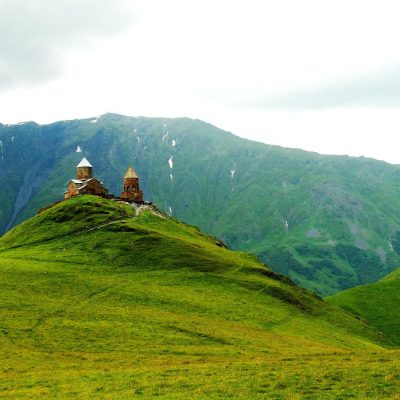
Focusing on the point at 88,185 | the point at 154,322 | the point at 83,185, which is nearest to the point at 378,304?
the point at 88,185

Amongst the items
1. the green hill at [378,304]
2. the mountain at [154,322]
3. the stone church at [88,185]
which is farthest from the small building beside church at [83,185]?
the green hill at [378,304]

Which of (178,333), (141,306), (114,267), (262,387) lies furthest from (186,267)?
(262,387)

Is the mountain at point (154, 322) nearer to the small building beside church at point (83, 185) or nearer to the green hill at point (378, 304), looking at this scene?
the small building beside church at point (83, 185)

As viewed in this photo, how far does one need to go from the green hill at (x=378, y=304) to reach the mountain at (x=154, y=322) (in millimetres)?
38687

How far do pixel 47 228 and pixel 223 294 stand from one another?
197 ft

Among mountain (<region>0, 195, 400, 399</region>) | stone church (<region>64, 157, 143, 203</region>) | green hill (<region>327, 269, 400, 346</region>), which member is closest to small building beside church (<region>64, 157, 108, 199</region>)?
stone church (<region>64, 157, 143, 203</region>)

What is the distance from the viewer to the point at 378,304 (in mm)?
172000

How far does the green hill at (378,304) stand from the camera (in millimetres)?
154000

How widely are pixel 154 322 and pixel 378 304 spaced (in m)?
117

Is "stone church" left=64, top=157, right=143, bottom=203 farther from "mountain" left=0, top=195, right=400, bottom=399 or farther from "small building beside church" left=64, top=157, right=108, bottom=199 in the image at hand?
"mountain" left=0, top=195, right=400, bottom=399

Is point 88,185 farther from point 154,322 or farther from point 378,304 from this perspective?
point 154,322

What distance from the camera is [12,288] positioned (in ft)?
291

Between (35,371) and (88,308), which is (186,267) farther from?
(35,371)

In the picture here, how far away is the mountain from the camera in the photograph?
3775cm
